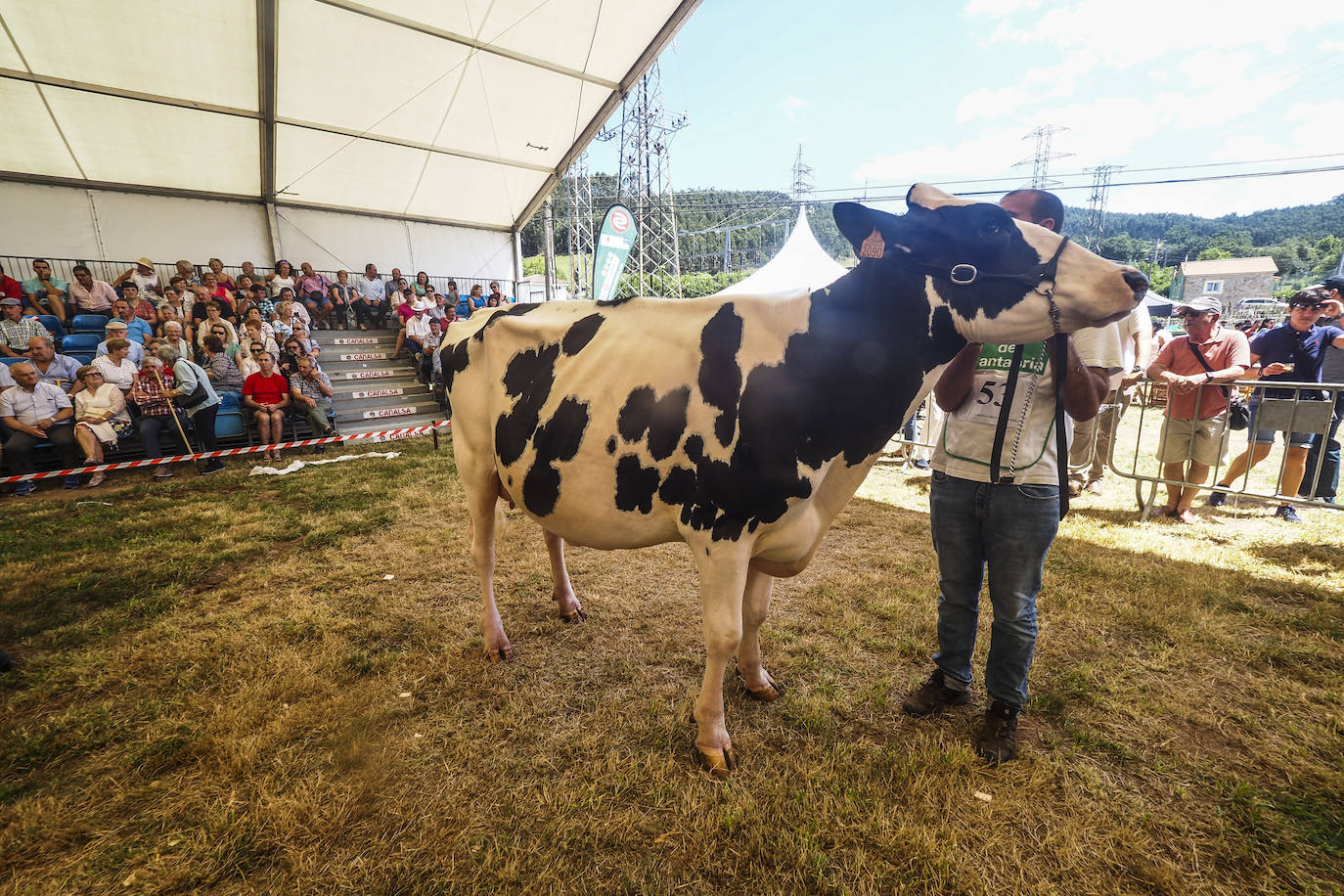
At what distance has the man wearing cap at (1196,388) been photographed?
15.3 ft

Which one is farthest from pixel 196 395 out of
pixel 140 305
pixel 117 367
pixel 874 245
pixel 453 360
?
pixel 874 245

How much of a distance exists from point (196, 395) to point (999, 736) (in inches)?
391

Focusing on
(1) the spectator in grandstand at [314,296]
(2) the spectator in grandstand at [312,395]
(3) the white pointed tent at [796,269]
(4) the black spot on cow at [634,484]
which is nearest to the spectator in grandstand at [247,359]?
(2) the spectator in grandstand at [312,395]

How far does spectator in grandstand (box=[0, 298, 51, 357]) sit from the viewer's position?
728 cm

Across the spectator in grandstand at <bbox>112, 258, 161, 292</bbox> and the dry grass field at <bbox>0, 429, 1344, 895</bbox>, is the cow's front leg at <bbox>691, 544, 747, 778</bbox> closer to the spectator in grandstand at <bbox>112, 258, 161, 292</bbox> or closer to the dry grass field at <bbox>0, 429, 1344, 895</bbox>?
the dry grass field at <bbox>0, 429, 1344, 895</bbox>

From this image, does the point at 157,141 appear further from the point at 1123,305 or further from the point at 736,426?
the point at 1123,305

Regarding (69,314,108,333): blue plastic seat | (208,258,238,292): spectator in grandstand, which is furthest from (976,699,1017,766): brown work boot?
(208,258,238,292): spectator in grandstand

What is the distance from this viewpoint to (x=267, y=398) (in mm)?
8141

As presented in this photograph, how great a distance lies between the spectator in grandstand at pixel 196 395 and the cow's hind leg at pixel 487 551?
6601mm

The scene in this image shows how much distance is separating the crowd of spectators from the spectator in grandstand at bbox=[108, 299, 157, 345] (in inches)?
0.6

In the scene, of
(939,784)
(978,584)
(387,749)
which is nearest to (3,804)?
(387,749)

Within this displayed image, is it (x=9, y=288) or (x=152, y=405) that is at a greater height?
(x=9, y=288)

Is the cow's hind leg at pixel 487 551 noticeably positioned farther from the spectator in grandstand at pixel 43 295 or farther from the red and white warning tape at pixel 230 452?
the spectator in grandstand at pixel 43 295

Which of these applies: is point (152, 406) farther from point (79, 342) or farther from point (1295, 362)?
point (1295, 362)
